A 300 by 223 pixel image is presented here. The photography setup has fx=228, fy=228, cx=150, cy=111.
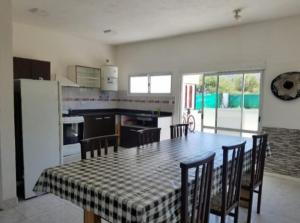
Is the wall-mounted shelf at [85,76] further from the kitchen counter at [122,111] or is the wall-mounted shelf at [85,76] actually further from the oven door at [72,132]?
the oven door at [72,132]

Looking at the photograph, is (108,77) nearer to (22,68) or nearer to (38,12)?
(22,68)

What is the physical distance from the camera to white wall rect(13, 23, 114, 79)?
448 cm

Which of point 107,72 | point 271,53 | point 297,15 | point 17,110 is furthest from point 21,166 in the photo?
point 297,15

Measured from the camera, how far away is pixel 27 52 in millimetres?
4559

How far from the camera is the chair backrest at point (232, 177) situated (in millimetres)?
1841

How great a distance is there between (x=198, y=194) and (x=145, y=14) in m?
3.19

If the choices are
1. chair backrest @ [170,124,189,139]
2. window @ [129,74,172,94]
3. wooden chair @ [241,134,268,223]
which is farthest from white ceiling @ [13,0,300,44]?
wooden chair @ [241,134,268,223]

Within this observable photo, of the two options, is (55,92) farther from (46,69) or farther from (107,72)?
(107,72)

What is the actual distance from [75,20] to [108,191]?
12.4 feet

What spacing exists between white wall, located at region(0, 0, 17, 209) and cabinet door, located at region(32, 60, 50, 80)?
170cm

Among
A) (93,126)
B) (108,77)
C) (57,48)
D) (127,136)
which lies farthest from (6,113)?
(108,77)

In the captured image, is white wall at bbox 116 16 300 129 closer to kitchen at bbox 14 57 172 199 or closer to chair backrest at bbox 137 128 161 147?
kitchen at bbox 14 57 172 199

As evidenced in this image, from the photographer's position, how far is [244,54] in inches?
169

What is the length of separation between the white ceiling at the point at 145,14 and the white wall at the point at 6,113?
35.2 inches
